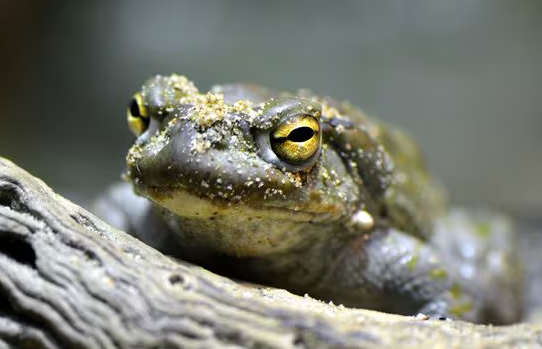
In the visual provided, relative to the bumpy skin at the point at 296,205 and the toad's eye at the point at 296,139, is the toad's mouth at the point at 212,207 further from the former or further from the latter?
the toad's eye at the point at 296,139

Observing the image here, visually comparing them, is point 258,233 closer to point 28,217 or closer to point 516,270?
point 28,217

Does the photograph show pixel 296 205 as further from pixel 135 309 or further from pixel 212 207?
pixel 135 309

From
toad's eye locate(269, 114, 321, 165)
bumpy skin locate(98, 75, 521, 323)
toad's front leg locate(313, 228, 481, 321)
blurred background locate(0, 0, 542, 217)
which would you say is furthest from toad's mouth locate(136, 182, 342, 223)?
blurred background locate(0, 0, 542, 217)

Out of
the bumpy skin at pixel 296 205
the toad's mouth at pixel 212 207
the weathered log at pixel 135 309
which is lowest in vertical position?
the weathered log at pixel 135 309

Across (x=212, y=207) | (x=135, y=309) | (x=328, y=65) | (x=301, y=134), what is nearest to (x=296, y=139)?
(x=301, y=134)

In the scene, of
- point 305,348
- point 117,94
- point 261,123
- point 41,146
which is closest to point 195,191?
point 261,123

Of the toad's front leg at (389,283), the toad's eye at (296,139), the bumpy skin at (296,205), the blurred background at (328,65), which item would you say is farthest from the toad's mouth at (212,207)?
the blurred background at (328,65)
